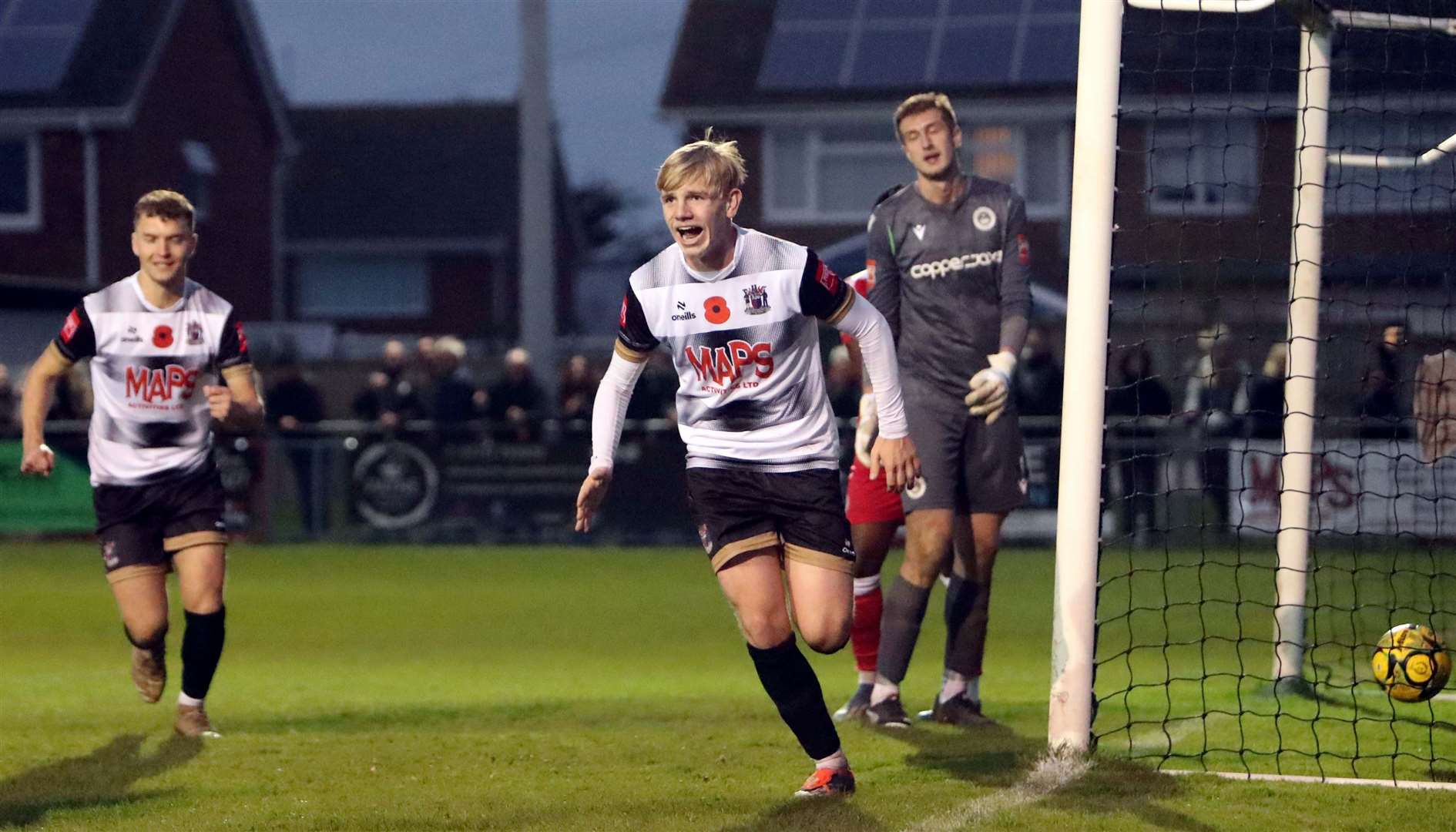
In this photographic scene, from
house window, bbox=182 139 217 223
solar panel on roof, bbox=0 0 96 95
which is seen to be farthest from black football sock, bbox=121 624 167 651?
house window, bbox=182 139 217 223

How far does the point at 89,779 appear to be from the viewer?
20.9 feet

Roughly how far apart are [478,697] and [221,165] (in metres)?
31.7

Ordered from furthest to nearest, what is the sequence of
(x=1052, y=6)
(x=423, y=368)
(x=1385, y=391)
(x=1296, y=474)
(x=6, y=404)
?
1. (x=1052, y=6)
2. (x=423, y=368)
3. (x=6, y=404)
4. (x=1385, y=391)
5. (x=1296, y=474)

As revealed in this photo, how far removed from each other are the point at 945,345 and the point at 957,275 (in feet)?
0.93

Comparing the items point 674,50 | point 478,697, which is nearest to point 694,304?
point 478,697

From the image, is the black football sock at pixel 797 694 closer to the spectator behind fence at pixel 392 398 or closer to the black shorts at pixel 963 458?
the black shorts at pixel 963 458

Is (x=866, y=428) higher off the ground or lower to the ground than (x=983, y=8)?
lower

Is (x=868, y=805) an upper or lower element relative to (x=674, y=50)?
lower

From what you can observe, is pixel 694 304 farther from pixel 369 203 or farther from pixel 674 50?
pixel 369 203

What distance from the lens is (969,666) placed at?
7.40m

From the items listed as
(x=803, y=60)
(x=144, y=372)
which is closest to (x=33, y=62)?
(x=803, y=60)

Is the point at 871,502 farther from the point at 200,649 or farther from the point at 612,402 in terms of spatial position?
the point at 200,649

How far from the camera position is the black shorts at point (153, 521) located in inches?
291

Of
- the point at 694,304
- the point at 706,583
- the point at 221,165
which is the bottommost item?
the point at 706,583
